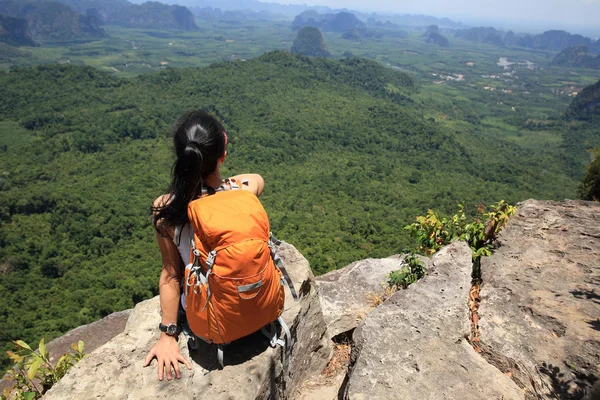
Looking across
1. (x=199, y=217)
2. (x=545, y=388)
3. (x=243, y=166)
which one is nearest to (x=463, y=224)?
(x=545, y=388)

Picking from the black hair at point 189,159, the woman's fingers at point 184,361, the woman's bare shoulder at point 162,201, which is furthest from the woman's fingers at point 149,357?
the woman's bare shoulder at point 162,201

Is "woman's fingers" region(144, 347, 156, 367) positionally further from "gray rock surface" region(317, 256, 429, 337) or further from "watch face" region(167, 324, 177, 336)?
Answer: "gray rock surface" region(317, 256, 429, 337)

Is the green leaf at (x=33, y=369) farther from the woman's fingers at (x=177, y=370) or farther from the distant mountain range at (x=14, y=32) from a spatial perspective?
the distant mountain range at (x=14, y=32)

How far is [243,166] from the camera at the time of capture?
45188 mm

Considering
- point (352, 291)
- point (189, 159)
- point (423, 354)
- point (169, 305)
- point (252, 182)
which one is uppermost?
point (189, 159)

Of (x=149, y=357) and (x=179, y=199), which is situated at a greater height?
(x=179, y=199)

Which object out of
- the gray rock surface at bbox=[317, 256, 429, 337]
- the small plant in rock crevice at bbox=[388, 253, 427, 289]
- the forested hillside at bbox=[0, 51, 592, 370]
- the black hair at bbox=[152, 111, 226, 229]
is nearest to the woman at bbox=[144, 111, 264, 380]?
the black hair at bbox=[152, 111, 226, 229]

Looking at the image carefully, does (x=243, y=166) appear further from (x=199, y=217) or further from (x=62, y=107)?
(x=199, y=217)

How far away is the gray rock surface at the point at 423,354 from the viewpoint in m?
2.79

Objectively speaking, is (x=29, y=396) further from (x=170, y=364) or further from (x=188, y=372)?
(x=188, y=372)

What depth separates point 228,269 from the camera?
Answer: 80.7 inches

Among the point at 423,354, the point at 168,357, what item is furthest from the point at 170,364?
the point at 423,354

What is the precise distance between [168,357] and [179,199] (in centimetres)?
120

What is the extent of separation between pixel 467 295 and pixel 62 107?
65.2 meters
